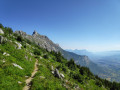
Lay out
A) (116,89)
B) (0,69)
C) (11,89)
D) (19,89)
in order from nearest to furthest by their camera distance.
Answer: (11,89) → (19,89) → (0,69) → (116,89)

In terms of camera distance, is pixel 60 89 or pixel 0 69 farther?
pixel 60 89

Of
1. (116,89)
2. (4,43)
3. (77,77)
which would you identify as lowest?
(116,89)

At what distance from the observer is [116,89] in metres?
58.7

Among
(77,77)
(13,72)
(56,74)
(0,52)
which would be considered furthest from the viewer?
(77,77)

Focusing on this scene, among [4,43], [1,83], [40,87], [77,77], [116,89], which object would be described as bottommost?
[116,89]

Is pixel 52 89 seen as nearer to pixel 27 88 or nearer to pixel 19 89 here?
pixel 27 88

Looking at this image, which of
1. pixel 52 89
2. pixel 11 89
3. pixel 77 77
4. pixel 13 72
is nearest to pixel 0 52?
pixel 13 72

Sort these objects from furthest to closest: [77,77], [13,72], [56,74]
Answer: [77,77] → [56,74] → [13,72]

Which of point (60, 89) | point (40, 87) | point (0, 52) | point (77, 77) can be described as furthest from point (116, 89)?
point (0, 52)

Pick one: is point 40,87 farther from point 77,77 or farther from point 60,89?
point 77,77

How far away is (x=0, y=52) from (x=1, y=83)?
1063cm

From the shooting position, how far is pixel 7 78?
11.2 m

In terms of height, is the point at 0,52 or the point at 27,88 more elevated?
the point at 0,52

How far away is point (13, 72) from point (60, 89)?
393 inches
